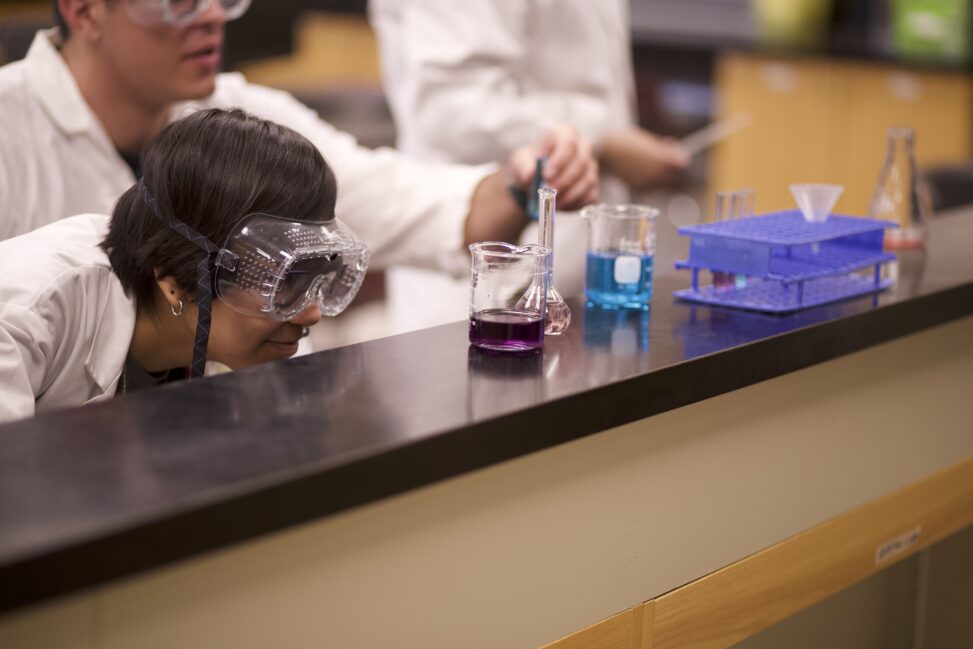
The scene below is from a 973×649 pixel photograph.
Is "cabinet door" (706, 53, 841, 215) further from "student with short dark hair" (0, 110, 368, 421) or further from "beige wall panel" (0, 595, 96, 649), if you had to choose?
"beige wall panel" (0, 595, 96, 649)

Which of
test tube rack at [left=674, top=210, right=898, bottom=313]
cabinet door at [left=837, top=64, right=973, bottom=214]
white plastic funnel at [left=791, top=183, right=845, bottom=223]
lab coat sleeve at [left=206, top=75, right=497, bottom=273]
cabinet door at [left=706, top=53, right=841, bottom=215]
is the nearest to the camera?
test tube rack at [left=674, top=210, right=898, bottom=313]

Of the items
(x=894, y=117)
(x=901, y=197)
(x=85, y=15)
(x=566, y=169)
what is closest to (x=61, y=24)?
(x=85, y=15)

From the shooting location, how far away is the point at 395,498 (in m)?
1.12

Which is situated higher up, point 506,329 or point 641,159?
point 641,159

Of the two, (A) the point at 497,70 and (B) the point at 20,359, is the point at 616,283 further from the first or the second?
(A) the point at 497,70

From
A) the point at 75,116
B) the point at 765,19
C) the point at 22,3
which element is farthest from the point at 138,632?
the point at 22,3

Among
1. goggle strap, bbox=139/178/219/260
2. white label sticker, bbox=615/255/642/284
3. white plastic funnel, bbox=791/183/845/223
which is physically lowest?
white label sticker, bbox=615/255/642/284

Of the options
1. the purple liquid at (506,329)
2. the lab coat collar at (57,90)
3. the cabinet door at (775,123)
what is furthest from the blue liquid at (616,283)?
the cabinet door at (775,123)

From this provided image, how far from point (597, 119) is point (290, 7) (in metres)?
1.03

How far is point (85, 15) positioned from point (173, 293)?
730 millimetres

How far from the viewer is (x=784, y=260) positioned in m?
1.62

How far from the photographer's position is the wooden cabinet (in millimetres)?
4957

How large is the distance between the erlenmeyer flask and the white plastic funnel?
26cm

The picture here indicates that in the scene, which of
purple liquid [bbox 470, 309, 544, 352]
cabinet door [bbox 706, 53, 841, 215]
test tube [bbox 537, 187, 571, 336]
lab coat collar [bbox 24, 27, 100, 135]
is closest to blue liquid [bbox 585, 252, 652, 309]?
test tube [bbox 537, 187, 571, 336]
